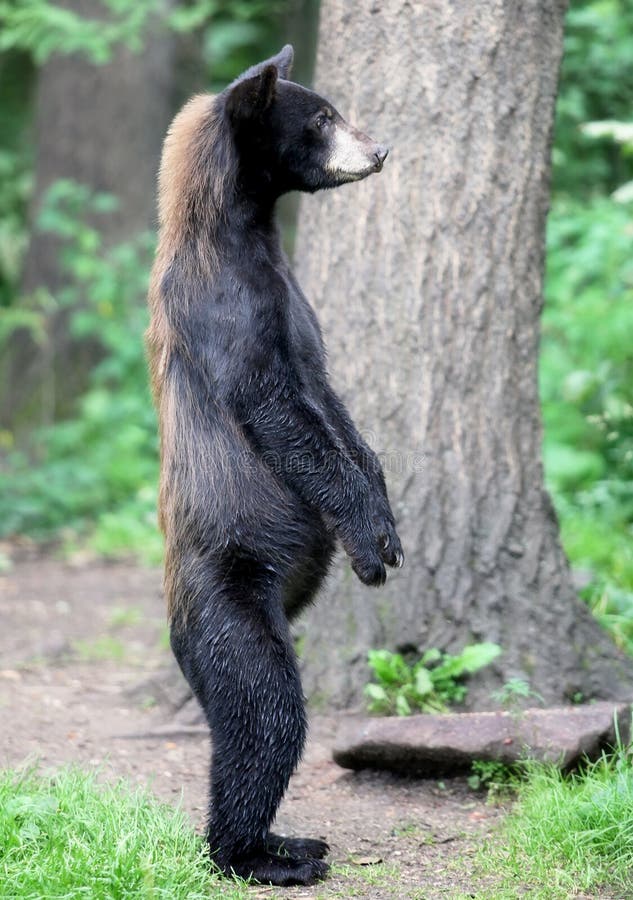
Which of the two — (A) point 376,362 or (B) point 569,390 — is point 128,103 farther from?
(A) point 376,362

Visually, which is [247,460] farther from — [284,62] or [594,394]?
[594,394]

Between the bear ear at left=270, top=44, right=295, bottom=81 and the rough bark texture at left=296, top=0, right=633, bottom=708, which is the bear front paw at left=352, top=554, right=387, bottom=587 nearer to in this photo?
the rough bark texture at left=296, top=0, right=633, bottom=708

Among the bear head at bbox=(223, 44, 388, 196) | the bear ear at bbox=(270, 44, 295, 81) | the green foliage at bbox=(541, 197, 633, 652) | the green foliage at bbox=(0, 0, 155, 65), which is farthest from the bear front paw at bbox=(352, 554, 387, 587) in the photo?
the green foliage at bbox=(0, 0, 155, 65)

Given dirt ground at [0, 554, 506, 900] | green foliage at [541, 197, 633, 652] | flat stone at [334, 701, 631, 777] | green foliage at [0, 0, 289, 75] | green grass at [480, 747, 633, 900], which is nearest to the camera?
green grass at [480, 747, 633, 900]

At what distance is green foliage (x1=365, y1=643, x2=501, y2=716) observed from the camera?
4.75 metres

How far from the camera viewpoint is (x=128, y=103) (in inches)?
436

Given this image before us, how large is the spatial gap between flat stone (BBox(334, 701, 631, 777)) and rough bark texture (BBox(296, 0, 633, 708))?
399 millimetres

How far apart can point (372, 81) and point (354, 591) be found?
231cm

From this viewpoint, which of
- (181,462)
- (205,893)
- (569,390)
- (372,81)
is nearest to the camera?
(205,893)

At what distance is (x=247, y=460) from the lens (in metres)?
3.84

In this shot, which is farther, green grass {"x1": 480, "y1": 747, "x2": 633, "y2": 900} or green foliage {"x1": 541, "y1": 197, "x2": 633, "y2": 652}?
green foliage {"x1": 541, "y1": 197, "x2": 633, "y2": 652}

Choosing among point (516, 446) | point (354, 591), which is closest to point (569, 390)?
point (516, 446)

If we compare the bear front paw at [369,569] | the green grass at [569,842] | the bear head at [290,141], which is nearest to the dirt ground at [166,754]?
the green grass at [569,842]

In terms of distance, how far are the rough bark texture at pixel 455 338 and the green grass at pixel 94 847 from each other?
58.2 inches
